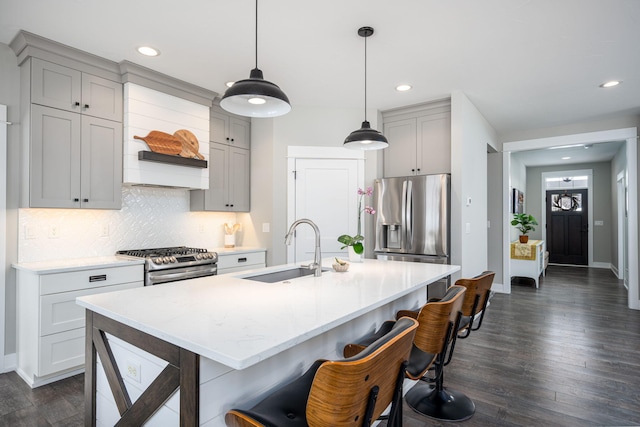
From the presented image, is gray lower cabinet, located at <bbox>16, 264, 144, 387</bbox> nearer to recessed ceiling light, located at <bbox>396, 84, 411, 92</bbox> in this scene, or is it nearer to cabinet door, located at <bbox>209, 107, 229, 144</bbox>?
cabinet door, located at <bbox>209, 107, 229, 144</bbox>

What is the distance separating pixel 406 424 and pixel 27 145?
134 inches

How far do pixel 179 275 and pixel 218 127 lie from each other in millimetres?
1860

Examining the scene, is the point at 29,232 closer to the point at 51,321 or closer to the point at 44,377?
the point at 51,321

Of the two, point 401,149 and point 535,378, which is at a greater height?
point 401,149

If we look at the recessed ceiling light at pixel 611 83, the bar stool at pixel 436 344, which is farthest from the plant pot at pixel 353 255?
the recessed ceiling light at pixel 611 83

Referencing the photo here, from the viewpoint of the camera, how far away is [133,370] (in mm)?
1459

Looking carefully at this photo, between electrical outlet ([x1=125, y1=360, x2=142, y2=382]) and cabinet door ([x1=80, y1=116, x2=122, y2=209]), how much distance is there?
2140 millimetres

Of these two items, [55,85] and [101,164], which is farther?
[101,164]

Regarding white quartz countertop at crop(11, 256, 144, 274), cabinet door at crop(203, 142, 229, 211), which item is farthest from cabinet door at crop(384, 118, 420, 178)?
white quartz countertop at crop(11, 256, 144, 274)

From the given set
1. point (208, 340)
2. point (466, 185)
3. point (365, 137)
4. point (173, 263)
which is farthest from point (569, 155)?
point (208, 340)

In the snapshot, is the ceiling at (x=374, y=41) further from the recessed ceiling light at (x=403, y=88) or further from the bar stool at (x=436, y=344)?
the bar stool at (x=436, y=344)

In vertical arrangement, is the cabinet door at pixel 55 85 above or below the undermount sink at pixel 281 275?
above

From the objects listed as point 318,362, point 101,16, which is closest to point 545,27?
point 318,362

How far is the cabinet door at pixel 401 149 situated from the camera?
14.8 feet
